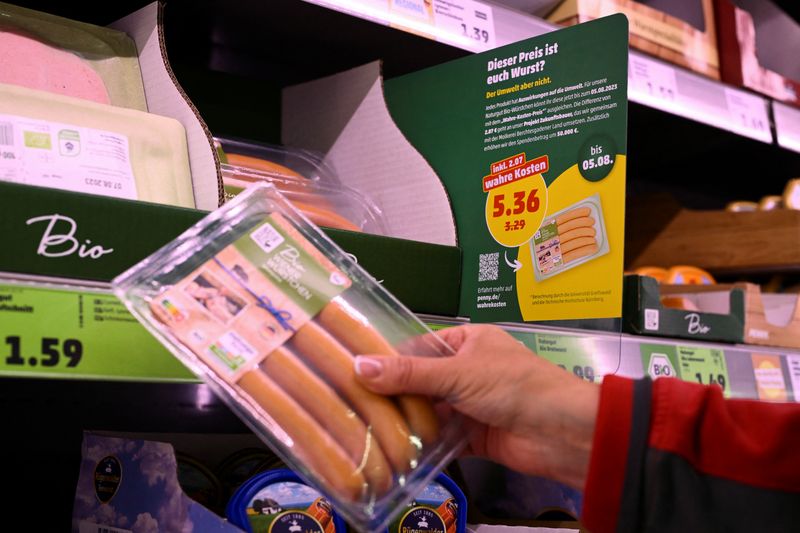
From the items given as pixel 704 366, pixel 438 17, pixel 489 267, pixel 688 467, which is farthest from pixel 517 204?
pixel 704 366

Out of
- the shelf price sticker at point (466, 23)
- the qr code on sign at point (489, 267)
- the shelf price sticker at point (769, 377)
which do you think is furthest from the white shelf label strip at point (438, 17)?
the shelf price sticker at point (769, 377)

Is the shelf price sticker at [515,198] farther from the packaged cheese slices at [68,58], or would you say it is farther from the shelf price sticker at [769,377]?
the shelf price sticker at [769,377]

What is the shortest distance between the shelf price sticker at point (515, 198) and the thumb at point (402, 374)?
481 millimetres

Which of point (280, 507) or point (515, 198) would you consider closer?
point (280, 507)

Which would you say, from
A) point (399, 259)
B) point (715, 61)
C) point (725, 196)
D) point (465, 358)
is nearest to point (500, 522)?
point (399, 259)

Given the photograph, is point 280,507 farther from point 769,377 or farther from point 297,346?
point 769,377

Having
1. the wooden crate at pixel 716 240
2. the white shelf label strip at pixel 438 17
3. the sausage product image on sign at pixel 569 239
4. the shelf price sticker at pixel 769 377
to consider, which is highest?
the white shelf label strip at pixel 438 17

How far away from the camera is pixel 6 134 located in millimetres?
1091

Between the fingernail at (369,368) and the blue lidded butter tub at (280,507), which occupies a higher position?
the fingernail at (369,368)

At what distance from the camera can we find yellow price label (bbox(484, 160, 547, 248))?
1373mm

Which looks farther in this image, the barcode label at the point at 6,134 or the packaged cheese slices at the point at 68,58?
the packaged cheese slices at the point at 68,58

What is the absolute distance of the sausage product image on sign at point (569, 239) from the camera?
1306mm

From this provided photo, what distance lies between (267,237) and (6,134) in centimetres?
38

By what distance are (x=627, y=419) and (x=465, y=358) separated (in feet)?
0.67
